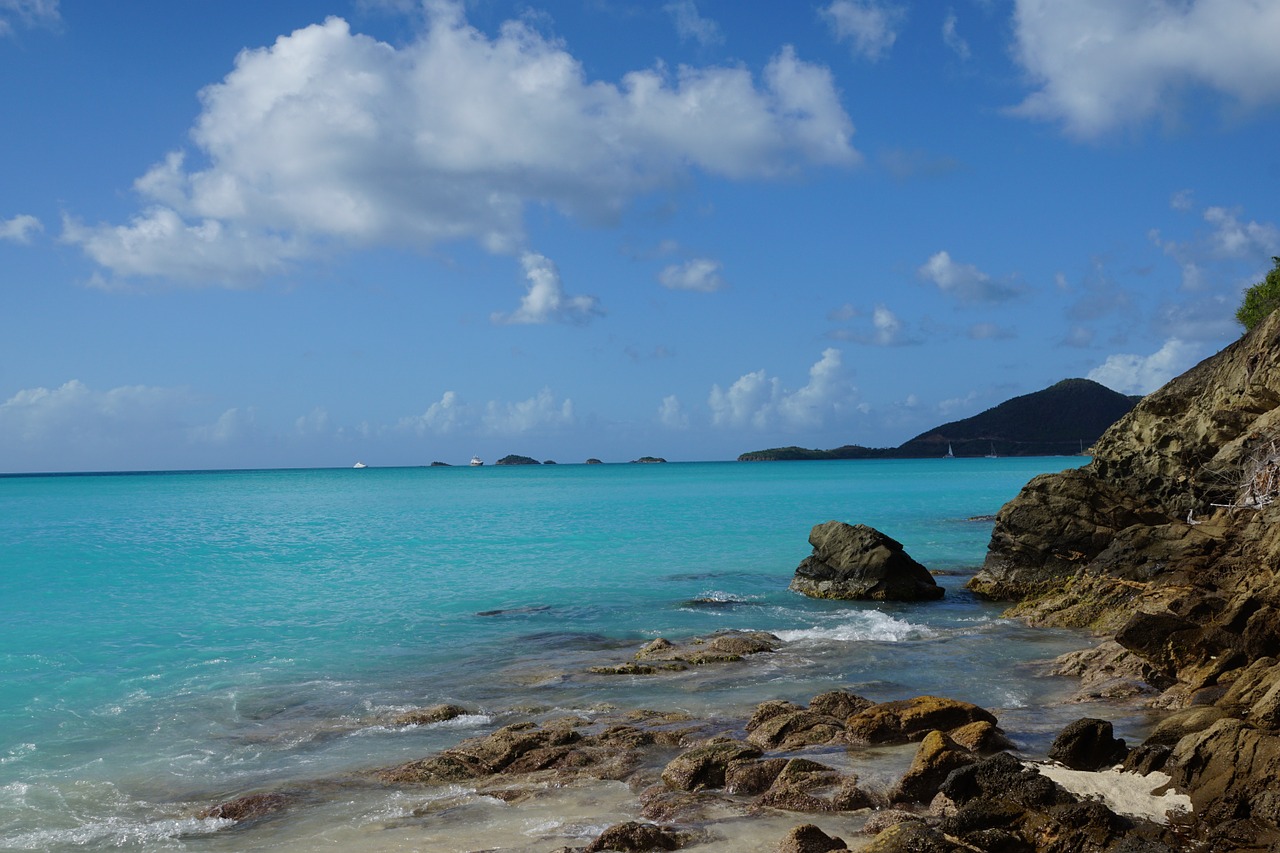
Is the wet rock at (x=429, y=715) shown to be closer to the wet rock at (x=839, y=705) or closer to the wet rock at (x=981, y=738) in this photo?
the wet rock at (x=839, y=705)

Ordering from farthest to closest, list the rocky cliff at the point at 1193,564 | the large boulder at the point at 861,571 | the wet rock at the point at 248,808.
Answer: the large boulder at the point at 861,571 < the wet rock at the point at 248,808 < the rocky cliff at the point at 1193,564

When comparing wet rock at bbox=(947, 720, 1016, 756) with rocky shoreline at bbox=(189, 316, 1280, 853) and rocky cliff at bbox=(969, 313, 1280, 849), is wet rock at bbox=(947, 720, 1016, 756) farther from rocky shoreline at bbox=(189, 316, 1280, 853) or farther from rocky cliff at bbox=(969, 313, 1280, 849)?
rocky cliff at bbox=(969, 313, 1280, 849)

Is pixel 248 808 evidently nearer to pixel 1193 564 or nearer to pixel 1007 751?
pixel 1007 751

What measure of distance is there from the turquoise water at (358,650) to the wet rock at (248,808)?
0.23 metres

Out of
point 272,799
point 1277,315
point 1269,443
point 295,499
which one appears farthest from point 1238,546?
point 295,499

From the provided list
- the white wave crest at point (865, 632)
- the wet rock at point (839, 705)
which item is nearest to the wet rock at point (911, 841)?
the wet rock at point (839, 705)

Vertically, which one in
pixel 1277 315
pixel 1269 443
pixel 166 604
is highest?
pixel 1277 315

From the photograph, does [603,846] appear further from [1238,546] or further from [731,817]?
[1238,546]

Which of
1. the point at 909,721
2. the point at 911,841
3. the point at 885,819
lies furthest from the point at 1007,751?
the point at 911,841

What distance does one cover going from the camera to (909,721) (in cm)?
1230

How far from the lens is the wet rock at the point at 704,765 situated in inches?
429

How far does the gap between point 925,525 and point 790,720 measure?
135ft

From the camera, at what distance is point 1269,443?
22.5m

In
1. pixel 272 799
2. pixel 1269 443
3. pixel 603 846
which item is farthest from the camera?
pixel 1269 443
